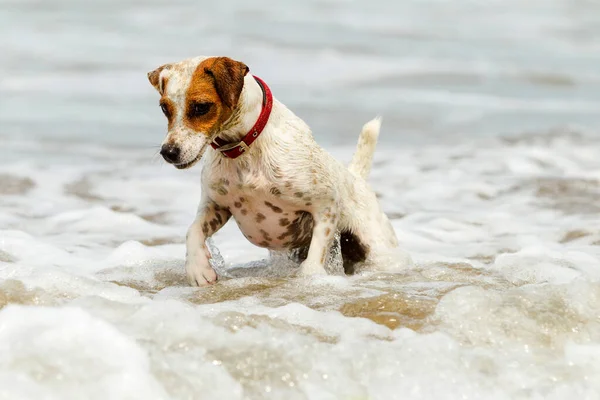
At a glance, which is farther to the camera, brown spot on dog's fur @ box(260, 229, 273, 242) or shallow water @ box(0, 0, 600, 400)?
brown spot on dog's fur @ box(260, 229, 273, 242)

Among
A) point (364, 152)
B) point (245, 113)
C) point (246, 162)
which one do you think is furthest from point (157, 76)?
point (364, 152)

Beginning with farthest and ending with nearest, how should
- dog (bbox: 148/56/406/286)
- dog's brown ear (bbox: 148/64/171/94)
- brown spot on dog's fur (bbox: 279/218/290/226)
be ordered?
brown spot on dog's fur (bbox: 279/218/290/226)
dog's brown ear (bbox: 148/64/171/94)
dog (bbox: 148/56/406/286)

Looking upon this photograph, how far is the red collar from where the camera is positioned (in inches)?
215

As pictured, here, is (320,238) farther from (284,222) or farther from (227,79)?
(227,79)

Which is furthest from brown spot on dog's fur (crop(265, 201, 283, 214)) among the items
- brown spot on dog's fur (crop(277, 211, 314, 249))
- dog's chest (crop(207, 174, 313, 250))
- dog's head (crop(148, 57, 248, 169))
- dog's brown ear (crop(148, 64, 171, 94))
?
dog's brown ear (crop(148, 64, 171, 94))

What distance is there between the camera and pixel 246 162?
18.1ft

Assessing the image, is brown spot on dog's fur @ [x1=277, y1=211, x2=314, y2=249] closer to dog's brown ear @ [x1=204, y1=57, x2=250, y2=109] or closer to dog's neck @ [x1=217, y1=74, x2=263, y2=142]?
dog's neck @ [x1=217, y1=74, x2=263, y2=142]

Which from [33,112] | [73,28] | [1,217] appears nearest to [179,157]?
[1,217]

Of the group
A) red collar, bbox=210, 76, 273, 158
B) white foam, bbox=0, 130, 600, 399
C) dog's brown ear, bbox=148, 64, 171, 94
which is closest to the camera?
white foam, bbox=0, 130, 600, 399

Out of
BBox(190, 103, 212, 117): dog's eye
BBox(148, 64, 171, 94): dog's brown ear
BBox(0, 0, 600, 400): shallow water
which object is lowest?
BBox(0, 0, 600, 400): shallow water

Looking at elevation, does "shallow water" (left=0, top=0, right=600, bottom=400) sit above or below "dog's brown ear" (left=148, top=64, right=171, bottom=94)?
below

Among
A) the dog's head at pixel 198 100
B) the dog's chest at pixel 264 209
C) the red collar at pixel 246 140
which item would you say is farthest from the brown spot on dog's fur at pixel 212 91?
the dog's chest at pixel 264 209

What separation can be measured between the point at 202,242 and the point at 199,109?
0.85 metres

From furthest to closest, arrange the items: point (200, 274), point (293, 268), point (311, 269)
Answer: point (293, 268) → point (311, 269) → point (200, 274)
